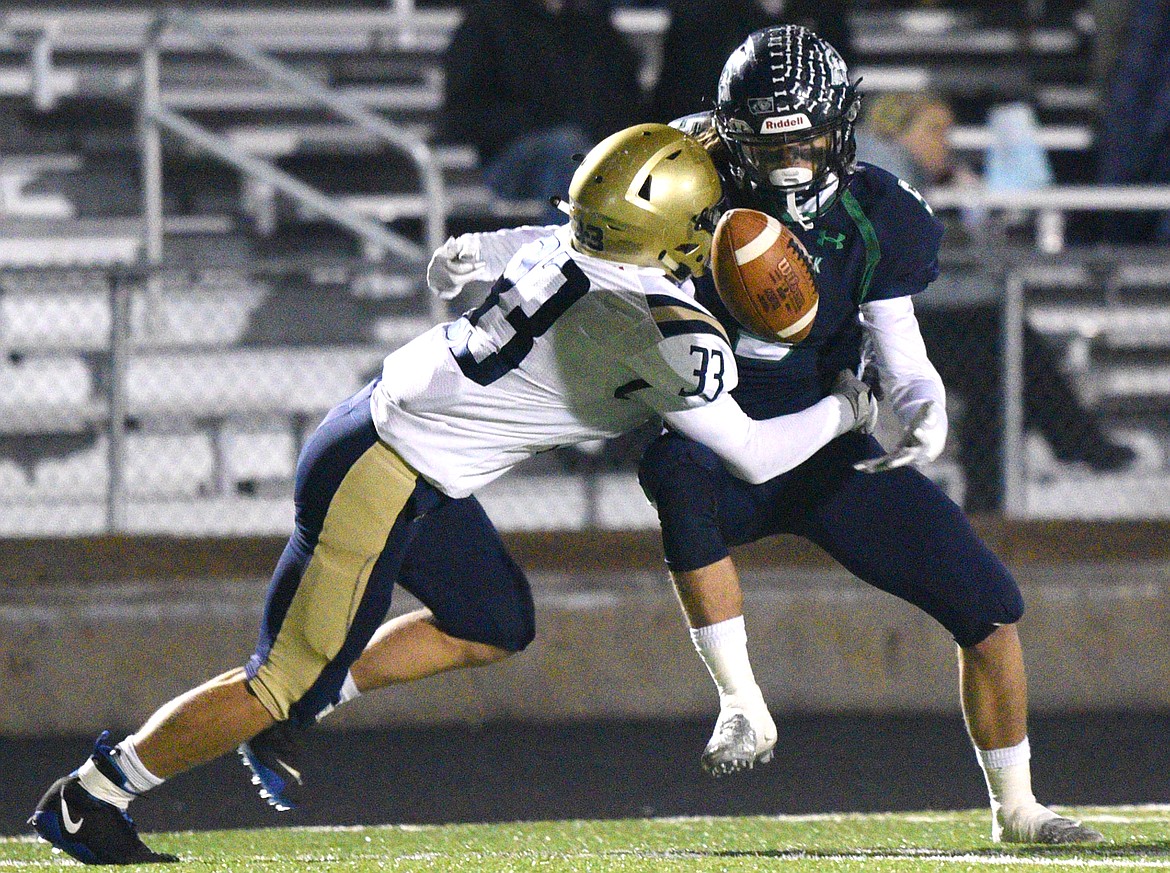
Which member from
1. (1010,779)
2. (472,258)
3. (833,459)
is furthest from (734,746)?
(472,258)

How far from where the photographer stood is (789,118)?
3.98 meters

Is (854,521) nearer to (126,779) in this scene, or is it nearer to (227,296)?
(126,779)

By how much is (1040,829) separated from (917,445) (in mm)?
951

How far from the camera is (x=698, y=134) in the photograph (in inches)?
168

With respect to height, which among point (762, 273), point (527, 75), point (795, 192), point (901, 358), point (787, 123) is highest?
point (787, 123)

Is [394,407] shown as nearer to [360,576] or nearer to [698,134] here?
[360,576]

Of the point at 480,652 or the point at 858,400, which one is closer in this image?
the point at 858,400

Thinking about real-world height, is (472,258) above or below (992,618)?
above

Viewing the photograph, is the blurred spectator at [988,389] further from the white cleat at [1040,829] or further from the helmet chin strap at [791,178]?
the helmet chin strap at [791,178]

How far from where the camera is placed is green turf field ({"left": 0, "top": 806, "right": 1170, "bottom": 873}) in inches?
160

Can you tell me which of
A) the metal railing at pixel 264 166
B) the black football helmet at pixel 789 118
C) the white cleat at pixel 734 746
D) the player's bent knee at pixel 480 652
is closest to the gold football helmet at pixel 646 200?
the black football helmet at pixel 789 118

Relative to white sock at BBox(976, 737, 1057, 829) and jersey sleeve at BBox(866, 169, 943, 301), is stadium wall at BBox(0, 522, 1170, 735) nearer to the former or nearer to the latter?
white sock at BBox(976, 737, 1057, 829)

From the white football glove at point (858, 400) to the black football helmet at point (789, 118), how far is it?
0.37 m

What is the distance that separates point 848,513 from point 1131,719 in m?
3.23
